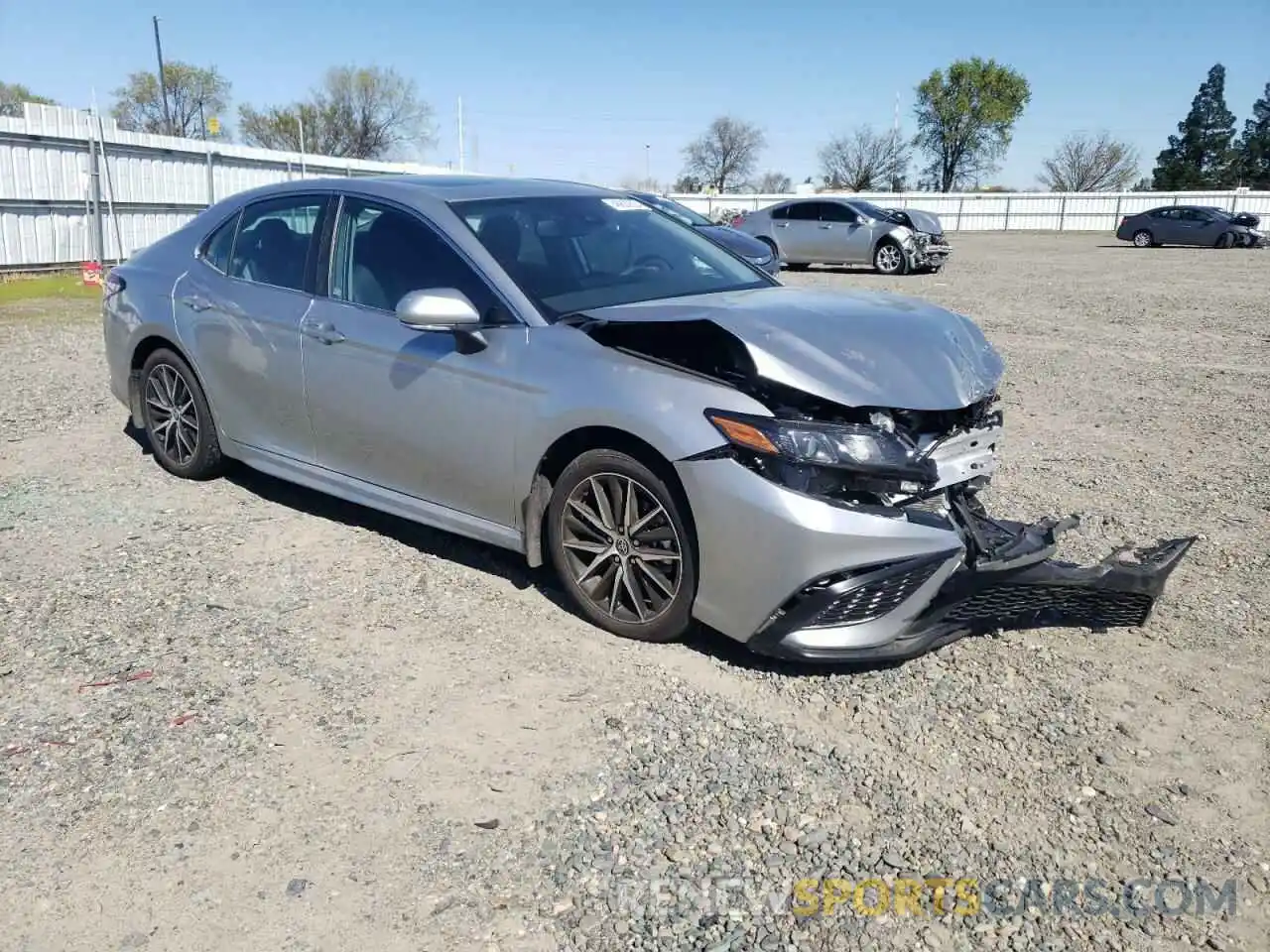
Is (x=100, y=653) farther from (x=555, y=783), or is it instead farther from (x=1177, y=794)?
(x=1177, y=794)

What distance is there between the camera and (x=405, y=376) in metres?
4.37

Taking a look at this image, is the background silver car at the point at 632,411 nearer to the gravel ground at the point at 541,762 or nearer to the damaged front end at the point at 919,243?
the gravel ground at the point at 541,762

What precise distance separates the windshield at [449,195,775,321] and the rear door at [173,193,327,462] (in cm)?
101

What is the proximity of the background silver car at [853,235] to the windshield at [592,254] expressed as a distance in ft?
57.1

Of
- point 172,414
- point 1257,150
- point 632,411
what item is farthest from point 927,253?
point 1257,150

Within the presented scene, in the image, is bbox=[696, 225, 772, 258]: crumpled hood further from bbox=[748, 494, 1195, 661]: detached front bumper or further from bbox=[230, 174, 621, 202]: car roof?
bbox=[748, 494, 1195, 661]: detached front bumper

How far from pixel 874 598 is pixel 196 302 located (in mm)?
3858

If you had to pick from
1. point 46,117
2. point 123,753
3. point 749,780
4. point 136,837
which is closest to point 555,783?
point 749,780

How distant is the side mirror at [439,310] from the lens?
3939 mm

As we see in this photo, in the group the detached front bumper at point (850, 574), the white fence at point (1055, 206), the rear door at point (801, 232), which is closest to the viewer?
the detached front bumper at point (850, 574)

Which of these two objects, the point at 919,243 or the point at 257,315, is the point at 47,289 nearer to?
the point at 257,315

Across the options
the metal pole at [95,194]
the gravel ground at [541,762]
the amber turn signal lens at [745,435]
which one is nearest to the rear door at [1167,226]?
the metal pole at [95,194]

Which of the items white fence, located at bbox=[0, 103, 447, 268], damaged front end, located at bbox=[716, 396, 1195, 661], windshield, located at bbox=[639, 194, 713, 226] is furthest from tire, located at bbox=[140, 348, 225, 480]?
white fence, located at bbox=[0, 103, 447, 268]

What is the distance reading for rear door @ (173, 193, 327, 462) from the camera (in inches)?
194
